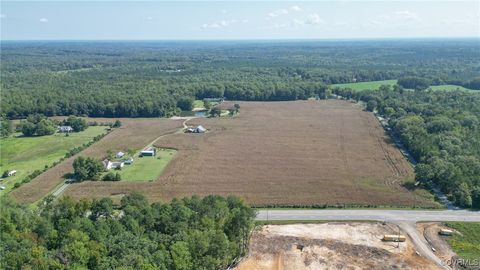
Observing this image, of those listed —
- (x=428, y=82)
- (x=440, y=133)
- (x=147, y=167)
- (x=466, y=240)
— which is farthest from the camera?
(x=428, y=82)

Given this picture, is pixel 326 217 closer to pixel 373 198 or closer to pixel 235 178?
pixel 373 198

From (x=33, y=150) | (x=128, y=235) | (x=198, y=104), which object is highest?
→ (x=128, y=235)

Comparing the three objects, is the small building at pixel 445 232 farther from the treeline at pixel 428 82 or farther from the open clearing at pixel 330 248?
the treeline at pixel 428 82

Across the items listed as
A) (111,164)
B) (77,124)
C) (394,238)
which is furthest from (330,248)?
(77,124)

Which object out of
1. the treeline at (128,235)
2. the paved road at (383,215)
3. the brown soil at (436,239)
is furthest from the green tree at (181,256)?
the brown soil at (436,239)

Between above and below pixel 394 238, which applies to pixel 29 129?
above

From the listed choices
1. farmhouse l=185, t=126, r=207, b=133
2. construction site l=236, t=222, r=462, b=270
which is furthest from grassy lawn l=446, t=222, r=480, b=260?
farmhouse l=185, t=126, r=207, b=133

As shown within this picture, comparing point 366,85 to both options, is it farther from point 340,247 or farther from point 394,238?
point 340,247
